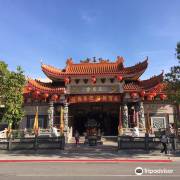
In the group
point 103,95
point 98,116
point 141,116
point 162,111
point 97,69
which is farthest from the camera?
point 98,116

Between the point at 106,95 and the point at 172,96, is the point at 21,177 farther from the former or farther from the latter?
the point at 106,95

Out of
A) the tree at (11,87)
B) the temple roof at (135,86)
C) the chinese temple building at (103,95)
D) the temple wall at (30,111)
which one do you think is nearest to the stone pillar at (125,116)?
the chinese temple building at (103,95)

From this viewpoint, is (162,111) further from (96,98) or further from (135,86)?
(96,98)

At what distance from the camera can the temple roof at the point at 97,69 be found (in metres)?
22.0

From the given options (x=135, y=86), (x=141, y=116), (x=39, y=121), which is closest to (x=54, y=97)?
(x=39, y=121)

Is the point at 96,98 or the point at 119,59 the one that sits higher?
the point at 119,59

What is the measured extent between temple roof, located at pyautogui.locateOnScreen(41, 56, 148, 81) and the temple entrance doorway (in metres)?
3.37

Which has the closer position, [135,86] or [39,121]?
[135,86]

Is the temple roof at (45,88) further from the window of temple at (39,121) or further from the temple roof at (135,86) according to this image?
the window of temple at (39,121)

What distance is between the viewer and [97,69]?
23.7 m

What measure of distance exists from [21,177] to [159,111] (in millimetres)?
16898

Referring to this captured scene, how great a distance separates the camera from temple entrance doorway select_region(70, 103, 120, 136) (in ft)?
79.4

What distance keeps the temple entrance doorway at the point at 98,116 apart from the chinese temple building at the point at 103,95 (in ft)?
2.84

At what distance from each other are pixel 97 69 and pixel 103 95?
3.06 m
